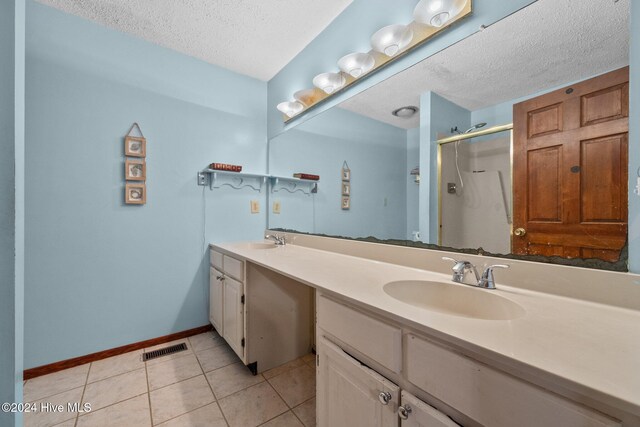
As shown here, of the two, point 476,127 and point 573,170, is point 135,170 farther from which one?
point 573,170

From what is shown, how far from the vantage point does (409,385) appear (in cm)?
69

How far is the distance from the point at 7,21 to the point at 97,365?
6.82 feet

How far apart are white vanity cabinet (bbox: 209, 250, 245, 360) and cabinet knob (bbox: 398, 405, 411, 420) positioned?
117cm

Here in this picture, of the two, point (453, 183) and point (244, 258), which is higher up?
point (453, 183)

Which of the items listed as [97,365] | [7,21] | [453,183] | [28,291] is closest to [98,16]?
[7,21]

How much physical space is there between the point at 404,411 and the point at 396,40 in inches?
63.3

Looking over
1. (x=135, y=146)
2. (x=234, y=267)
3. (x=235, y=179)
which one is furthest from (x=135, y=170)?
(x=234, y=267)

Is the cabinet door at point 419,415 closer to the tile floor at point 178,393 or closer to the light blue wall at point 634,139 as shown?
the light blue wall at point 634,139

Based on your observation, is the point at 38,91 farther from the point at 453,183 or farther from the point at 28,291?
the point at 453,183

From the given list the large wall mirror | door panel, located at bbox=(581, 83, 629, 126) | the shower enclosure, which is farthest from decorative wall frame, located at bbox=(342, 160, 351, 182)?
door panel, located at bbox=(581, 83, 629, 126)

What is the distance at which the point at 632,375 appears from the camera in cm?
44

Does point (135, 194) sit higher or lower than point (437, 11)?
lower

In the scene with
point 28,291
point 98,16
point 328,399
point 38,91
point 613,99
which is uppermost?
point 98,16

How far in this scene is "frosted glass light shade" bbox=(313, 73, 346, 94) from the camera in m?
1.76
